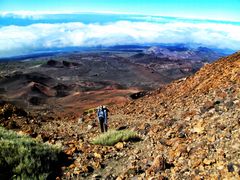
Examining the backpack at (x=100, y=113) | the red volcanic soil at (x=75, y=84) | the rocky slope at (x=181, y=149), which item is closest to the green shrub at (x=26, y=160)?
the rocky slope at (x=181, y=149)

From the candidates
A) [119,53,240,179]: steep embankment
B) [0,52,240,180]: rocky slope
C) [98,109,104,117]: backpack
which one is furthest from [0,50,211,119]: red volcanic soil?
[0,52,240,180]: rocky slope

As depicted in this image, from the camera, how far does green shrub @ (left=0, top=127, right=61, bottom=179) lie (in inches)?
319

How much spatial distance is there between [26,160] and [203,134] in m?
4.47

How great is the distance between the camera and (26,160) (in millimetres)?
8289

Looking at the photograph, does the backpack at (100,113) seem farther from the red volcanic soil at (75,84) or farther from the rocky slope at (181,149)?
the red volcanic soil at (75,84)

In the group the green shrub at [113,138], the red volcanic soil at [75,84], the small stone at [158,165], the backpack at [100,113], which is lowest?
the red volcanic soil at [75,84]

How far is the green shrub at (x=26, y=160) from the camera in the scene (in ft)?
26.6

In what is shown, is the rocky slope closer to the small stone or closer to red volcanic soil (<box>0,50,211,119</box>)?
the small stone

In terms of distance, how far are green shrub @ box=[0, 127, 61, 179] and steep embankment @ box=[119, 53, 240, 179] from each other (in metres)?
2.27

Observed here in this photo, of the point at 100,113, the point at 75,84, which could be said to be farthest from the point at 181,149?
the point at 75,84

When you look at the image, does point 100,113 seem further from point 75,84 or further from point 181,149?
point 75,84

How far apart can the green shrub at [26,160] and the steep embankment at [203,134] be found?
2.27 meters

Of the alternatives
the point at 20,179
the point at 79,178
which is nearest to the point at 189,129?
the point at 79,178

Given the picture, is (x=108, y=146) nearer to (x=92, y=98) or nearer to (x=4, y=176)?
(x=4, y=176)
